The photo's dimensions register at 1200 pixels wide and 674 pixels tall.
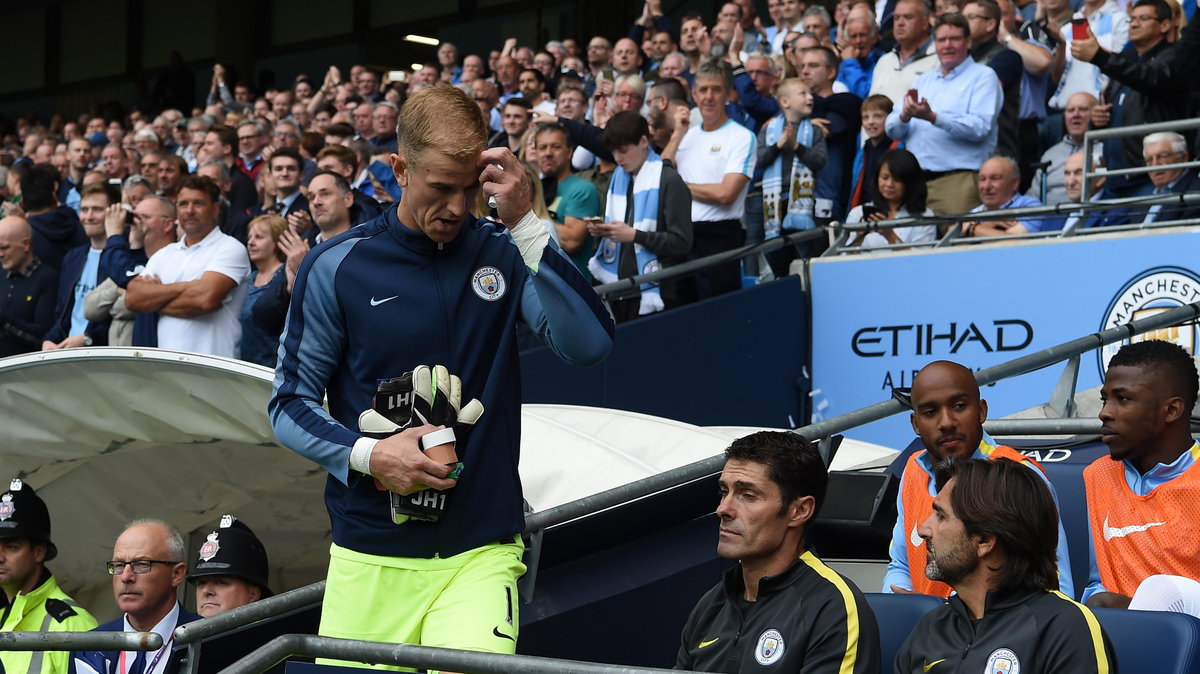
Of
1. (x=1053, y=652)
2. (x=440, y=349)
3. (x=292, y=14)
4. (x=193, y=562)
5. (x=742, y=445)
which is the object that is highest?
(x=292, y=14)

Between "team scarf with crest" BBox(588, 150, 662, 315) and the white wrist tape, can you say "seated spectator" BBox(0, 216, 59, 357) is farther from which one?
the white wrist tape

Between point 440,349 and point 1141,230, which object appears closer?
point 440,349

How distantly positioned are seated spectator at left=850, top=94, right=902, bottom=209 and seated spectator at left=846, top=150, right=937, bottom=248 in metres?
0.30

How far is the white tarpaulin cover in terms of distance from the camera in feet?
19.1

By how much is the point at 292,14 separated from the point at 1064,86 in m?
19.1

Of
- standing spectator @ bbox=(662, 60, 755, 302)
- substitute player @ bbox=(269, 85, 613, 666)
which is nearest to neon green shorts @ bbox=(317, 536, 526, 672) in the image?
substitute player @ bbox=(269, 85, 613, 666)

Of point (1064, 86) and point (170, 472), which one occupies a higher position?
point (1064, 86)

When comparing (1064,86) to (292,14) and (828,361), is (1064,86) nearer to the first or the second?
(828,361)

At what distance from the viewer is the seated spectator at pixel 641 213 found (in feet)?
29.9

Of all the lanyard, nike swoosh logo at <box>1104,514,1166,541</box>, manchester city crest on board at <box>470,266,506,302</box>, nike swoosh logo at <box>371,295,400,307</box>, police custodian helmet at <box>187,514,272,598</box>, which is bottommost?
the lanyard

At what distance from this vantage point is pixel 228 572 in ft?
19.1

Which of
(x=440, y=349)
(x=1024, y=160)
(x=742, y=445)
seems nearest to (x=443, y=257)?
(x=440, y=349)

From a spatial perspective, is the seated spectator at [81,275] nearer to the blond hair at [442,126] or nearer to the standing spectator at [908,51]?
the standing spectator at [908,51]

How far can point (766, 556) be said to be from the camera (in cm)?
370
